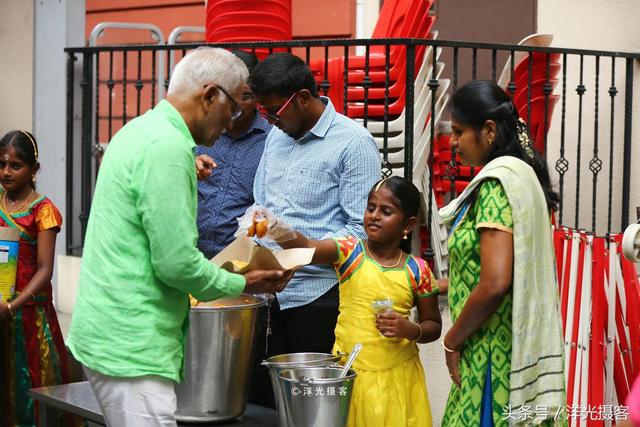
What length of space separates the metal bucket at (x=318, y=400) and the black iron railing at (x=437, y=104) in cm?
210

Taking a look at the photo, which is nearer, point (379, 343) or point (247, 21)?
point (379, 343)

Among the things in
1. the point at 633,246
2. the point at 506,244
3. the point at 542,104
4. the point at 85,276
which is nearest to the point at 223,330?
the point at 85,276

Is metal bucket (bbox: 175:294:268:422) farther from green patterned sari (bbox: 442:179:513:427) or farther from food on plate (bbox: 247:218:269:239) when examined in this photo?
green patterned sari (bbox: 442:179:513:427)

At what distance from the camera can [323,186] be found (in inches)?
140

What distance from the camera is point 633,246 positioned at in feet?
10.8

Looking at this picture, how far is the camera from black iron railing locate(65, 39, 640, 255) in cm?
514

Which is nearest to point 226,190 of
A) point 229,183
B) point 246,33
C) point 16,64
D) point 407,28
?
point 229,183

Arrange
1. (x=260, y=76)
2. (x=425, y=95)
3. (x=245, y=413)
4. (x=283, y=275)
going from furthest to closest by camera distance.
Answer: (x=425, y=95) → (x=245, y=413) → (x=260, y=76) → (x=283, y=275)

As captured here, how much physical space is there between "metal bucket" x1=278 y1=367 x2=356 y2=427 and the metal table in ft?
1.84

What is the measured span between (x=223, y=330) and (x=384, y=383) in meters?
0.60

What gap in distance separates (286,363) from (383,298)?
411 millimetres

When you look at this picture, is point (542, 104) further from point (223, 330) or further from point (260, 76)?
point (223, 330)

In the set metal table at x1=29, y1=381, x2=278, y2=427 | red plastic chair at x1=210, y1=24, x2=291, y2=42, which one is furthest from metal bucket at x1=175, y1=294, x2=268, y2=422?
red plastic chair at x1=210, y1=24, x2=291, y2=42

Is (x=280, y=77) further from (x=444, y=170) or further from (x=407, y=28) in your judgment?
(x=444, y=170)
